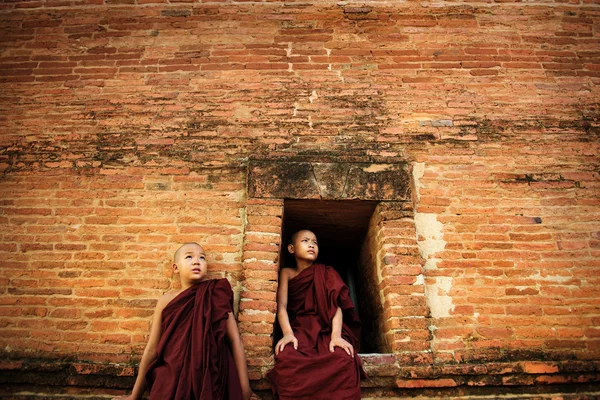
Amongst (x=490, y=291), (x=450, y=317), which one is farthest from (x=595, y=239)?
(x=450, y=317)

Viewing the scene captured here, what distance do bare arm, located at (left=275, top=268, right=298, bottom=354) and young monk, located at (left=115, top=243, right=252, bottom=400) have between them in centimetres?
33

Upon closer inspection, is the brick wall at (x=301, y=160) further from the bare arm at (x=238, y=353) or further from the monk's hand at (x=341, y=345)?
the monk's hand at (x=341, y=345)

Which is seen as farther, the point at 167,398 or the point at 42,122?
the point at 42,122

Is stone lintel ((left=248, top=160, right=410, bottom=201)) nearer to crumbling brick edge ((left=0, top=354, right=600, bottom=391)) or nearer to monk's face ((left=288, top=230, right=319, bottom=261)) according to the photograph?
monk's face ((left=288, top=230, right=319, bottom=261))

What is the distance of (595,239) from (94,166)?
479 centimetres

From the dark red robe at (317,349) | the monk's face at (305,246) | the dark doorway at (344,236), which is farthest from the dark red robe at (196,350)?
the dark doorway at (344,236)

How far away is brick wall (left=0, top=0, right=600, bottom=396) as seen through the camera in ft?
10.8

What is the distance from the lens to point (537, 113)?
4.17 metres

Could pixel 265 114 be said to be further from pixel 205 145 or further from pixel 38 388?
pixel 38 388

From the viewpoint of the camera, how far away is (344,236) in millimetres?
4520

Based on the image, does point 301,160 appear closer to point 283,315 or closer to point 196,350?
point 283,315

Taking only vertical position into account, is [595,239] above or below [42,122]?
below

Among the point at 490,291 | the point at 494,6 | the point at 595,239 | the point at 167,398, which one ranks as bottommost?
the point at 167,398

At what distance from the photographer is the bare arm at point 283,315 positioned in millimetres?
3137
